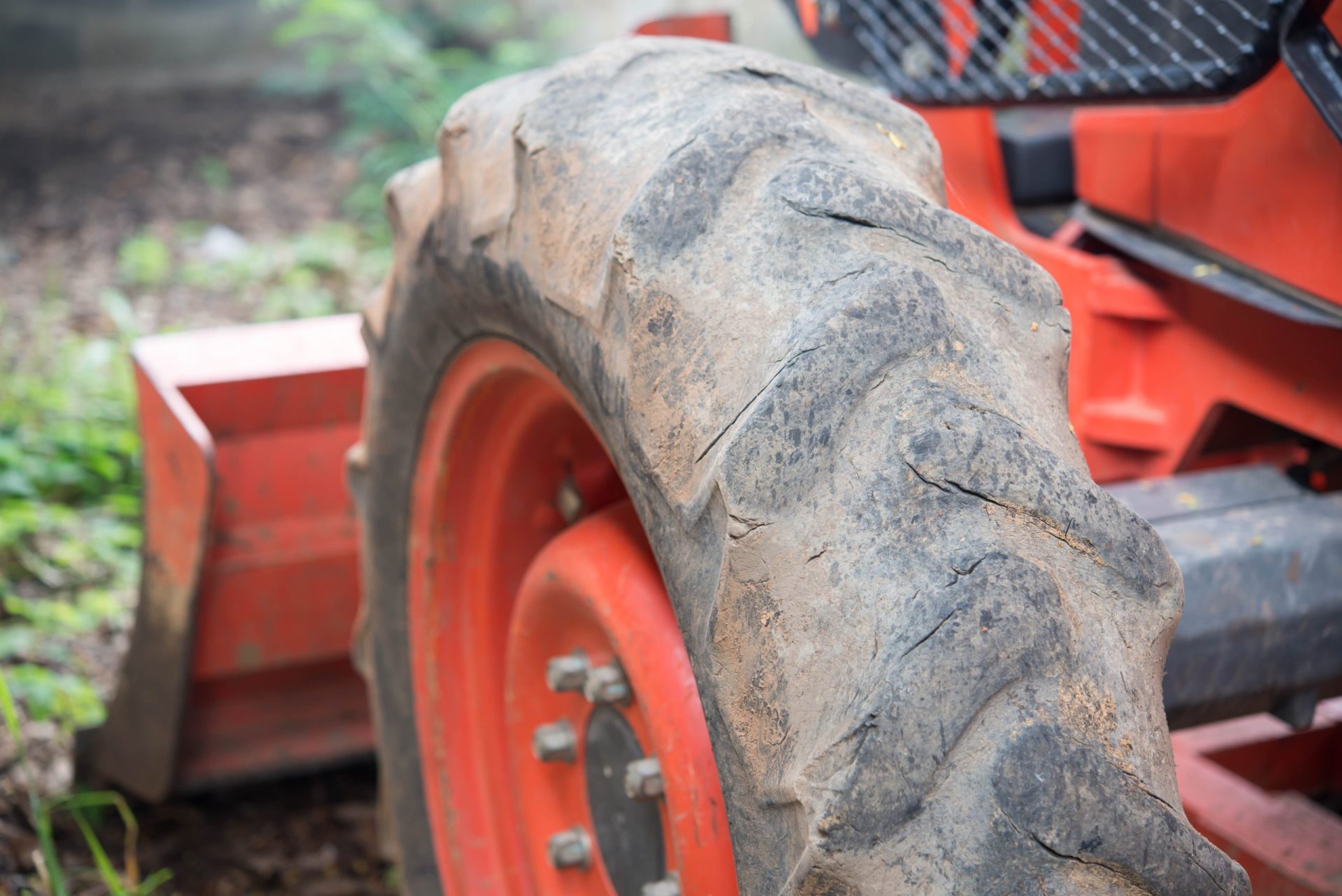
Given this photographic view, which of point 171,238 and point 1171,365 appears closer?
point 1171,365

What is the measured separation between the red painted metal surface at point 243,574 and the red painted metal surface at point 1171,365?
1117mm

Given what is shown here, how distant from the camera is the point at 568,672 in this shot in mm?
1164

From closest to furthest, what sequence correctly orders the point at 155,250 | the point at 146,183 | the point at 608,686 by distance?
1. the point at 608,686
2. the point at 155,250
3. the point at 146,183

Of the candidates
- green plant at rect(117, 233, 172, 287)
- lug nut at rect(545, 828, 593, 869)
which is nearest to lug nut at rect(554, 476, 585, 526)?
lug nut at rect(545, 828, 593, 869)

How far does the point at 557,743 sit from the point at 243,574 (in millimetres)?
815

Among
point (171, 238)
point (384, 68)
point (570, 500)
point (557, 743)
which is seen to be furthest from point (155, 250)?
point (557, 743)

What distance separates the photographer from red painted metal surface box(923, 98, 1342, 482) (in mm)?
1200

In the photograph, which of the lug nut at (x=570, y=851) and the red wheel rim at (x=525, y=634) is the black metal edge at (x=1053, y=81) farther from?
the lug nut at (x=570, y=851)

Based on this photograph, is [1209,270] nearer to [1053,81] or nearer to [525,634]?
[1053,81]

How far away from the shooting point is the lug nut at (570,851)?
129 cm

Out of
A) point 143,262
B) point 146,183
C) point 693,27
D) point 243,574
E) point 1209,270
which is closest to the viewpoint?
point 1209,270

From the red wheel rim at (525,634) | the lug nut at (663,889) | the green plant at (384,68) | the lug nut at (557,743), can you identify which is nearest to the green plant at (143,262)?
the green plant at (384,68)

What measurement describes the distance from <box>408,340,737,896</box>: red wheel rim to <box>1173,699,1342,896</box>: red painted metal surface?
78cm

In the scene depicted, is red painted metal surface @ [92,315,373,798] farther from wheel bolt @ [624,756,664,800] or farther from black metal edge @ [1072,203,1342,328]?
black metal edge @ [1072,203,1342,328]
